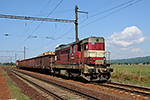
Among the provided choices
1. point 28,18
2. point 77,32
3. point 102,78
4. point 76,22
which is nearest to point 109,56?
point 102,78

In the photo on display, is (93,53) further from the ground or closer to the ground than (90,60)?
further from the ground

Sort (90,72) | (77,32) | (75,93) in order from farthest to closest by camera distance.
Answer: (77,32)
(90,72)
(75,93)

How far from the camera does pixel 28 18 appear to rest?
2380 centimetres

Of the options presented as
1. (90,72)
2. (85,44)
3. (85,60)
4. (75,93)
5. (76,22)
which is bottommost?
(75,93)

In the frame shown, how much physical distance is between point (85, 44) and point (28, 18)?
12.8 m

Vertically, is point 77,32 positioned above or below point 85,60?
above

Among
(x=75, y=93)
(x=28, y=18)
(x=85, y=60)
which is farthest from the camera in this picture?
(x=28, y=18)

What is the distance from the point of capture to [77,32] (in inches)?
851

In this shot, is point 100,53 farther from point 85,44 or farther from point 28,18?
point 28,18

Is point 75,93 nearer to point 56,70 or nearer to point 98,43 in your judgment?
point 98,43

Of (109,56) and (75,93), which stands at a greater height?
(109,56)

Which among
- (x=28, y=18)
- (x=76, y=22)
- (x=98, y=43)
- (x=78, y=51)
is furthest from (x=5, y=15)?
(x=98, y=43)

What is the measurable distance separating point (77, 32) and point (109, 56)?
8.07 m

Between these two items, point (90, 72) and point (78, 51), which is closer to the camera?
point (90, 72)
